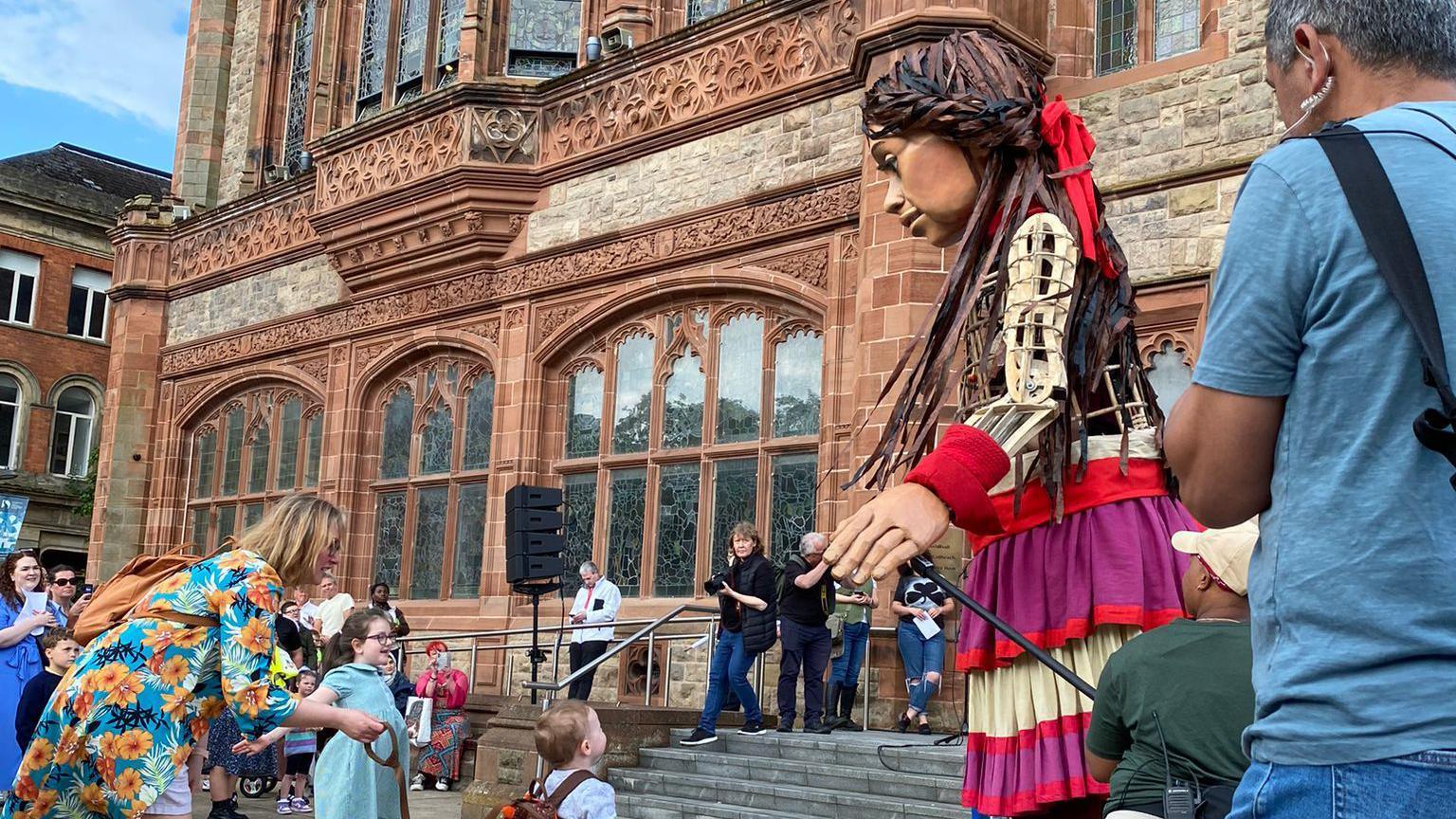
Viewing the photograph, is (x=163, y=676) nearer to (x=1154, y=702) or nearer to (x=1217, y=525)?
(x=1154, y=702)

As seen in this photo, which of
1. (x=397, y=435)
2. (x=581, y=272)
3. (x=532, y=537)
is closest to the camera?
(x=532, y=537)

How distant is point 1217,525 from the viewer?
167 cm

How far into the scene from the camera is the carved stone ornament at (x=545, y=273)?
13.8 m

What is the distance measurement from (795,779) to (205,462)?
14209 millimetres

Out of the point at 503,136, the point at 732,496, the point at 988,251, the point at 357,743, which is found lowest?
the point at 357,743

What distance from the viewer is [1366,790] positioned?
141cm

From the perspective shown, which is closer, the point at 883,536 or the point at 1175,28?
the point at 883,536

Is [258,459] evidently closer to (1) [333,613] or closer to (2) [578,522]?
(2) [578,522]

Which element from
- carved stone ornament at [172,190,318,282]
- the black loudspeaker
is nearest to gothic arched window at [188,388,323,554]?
carved stone ornament at [172,190,318,282]

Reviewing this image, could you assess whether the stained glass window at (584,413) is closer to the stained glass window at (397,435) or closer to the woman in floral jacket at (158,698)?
the stained glass window at (397,435)

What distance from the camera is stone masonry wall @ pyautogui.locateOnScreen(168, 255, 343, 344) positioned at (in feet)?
64.7

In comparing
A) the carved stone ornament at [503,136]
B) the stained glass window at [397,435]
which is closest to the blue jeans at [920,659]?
the carved stone ornament at [503,136]

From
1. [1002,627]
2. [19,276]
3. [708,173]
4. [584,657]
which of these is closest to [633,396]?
[708,173]

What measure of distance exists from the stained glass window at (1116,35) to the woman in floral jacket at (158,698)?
970 cm
